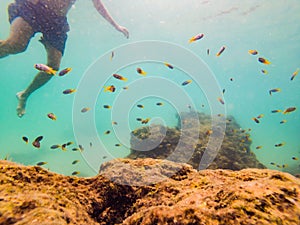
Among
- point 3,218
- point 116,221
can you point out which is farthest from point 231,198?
point 3,218

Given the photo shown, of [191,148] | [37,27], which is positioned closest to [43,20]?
[37,27]

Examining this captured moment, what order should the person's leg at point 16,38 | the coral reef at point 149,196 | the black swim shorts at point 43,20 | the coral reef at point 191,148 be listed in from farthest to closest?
1. the coral reef at point 191,148
2. the black swim shorts at point 43,20
3. the person's leg at point 16,38
4. the coral reef at point 149,196

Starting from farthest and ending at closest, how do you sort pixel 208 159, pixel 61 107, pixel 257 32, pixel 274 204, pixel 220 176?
pixel 61 107
pixel 257 32
pixel 208 159
pixel 220 176
pixel 274 204

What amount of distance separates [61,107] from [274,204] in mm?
183595

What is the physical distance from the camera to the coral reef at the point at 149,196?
122 centimetres

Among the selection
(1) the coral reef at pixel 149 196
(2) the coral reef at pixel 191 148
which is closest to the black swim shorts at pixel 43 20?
(1) the coral reef at pixel 149 196

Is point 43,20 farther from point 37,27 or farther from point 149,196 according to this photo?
point 149,196

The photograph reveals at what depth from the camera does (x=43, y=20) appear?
18.3 ft

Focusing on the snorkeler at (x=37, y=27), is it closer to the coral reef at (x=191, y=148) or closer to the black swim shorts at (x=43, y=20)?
the black swim shorts at (x=43, y=20)

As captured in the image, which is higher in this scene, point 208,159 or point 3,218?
point 208,159

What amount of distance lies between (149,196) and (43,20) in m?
5.74

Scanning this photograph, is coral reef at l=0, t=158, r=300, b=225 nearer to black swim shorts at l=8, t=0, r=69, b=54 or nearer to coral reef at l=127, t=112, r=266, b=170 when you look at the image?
black swim shorts at l=8, t=0, r=69, b=54

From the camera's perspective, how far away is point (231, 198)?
4.46ft

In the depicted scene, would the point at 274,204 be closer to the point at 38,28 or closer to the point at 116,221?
the point at 116,221
